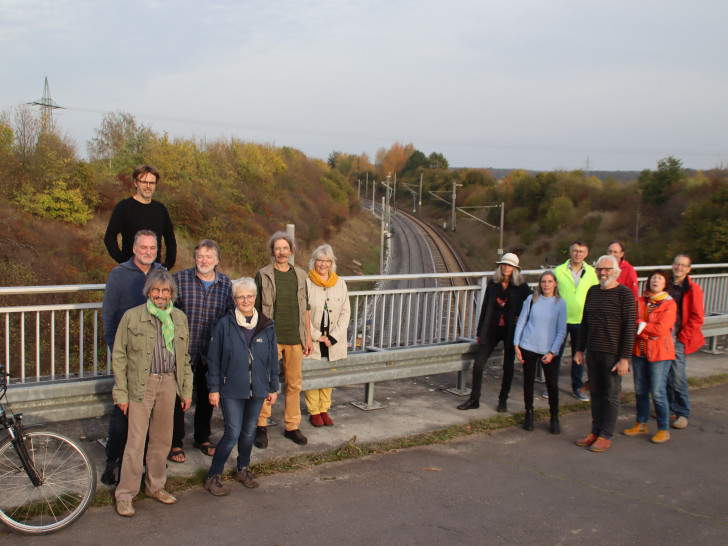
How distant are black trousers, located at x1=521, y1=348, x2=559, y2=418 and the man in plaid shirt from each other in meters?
3.20

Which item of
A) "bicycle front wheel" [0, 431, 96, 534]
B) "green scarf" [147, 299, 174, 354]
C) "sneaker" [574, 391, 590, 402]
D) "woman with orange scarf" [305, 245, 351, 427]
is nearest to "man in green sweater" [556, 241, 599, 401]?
"sneaker" [574, 391, 590, 402]

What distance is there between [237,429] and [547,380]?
340cm

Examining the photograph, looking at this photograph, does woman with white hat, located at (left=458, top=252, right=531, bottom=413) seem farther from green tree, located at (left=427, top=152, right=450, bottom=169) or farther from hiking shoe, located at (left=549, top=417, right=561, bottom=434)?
green tree, located at (left=427, top=152, right=450, bottom=169)

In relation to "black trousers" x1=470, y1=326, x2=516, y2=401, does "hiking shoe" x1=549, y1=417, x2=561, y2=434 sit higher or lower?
lower

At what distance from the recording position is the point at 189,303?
186 inches

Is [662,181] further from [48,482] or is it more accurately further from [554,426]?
[48,482]

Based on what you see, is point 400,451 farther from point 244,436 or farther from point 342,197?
point 342,197

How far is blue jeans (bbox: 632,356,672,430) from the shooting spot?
597cm

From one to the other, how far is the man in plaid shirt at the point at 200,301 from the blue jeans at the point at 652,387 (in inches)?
170

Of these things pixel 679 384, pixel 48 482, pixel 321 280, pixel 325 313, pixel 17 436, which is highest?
pixel 321 280

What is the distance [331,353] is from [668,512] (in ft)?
10.2

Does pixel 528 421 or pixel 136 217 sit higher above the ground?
pixel 136 217

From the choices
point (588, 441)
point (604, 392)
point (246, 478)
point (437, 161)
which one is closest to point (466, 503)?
point (246, 478)

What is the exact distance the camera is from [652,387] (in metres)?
6.10
